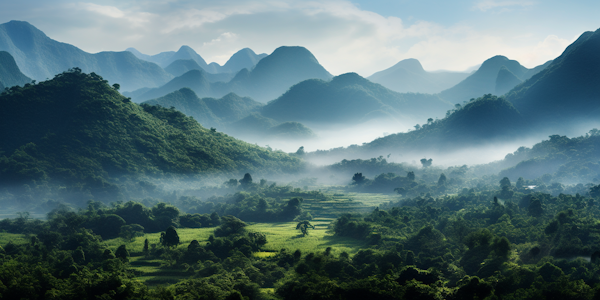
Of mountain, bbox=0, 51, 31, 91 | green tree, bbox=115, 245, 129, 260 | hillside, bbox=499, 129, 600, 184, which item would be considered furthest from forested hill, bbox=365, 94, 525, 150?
mountain, bbox=0, 51, 31, 91

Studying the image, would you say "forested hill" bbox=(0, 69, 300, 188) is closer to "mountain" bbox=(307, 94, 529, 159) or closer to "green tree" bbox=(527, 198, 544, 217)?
"mountain" bbox=(307, 94, 529, 159)

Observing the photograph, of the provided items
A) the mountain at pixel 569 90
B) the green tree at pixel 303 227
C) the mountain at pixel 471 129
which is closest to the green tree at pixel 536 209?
the green tree at pixel 303 227

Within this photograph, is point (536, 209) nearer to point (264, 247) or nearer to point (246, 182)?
point (264, 247)

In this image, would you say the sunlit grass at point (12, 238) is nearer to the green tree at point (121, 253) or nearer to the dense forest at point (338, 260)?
the dense forest at point (338, 260)

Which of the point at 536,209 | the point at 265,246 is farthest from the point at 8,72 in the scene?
the point at 536,209

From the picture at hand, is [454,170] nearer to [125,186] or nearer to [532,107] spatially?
[532,107]

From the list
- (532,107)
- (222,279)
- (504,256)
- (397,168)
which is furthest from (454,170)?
(222,279)
